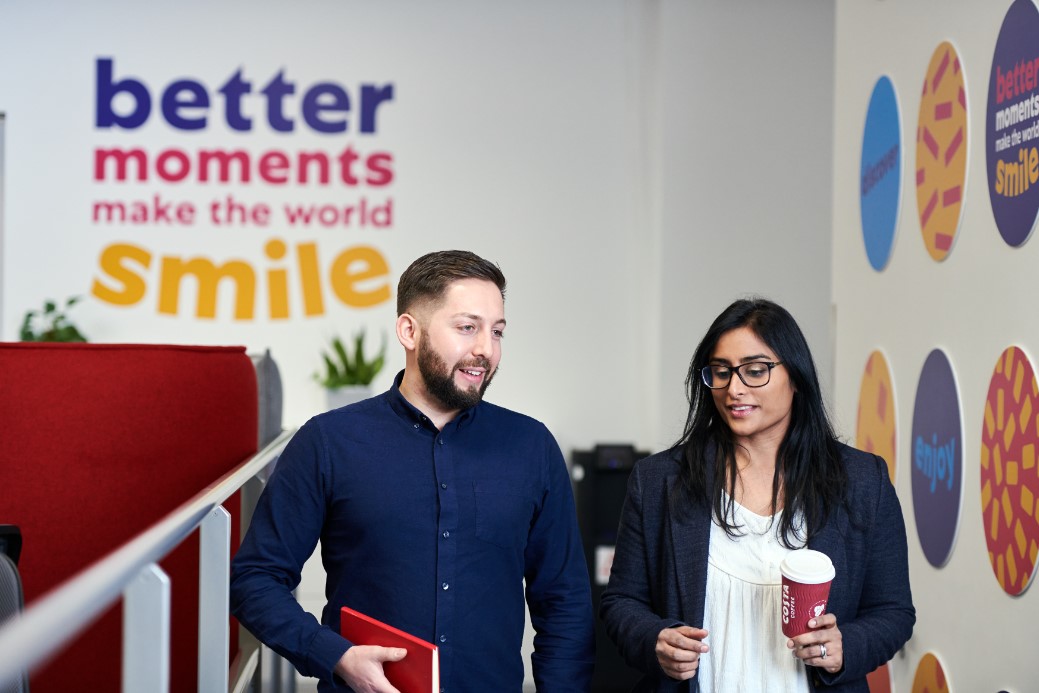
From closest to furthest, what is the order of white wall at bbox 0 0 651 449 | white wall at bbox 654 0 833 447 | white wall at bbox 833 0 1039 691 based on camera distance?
white wall at bbox 833 0 1039 691
white wall at bbox 654 0 833 447
white wall at bbox 0 0 651 449

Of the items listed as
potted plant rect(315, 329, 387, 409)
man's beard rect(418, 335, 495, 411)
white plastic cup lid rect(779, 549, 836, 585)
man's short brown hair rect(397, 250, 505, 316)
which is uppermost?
man's short brown hair rect(397, 250, 505, 316)

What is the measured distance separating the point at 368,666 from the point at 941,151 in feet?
5.91

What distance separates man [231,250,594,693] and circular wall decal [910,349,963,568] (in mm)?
1111

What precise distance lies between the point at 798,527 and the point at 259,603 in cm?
84

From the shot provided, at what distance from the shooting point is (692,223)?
17.4 ft

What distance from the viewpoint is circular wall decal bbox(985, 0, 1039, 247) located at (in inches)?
81.3

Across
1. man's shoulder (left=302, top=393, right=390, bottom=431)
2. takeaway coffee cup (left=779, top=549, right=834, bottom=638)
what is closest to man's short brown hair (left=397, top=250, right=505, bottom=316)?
man's shoulder (left=302, top=393, right=390, bottom=431)

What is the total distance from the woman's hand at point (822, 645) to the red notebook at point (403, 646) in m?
0.52

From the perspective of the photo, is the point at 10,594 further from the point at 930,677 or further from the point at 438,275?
the point at 930,677

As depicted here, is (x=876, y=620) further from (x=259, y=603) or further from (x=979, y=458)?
(x=259, y=603)

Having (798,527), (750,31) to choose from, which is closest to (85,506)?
(798,527)

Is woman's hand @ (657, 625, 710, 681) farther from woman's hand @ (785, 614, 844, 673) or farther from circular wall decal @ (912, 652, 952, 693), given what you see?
circular wall decal @ (912, 652, 952, 693)

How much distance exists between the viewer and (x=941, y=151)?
2.56m

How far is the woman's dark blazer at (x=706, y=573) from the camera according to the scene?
5.63 feet
